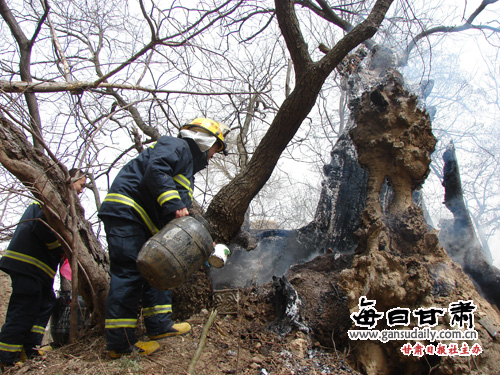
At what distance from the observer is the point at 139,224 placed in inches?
98.6

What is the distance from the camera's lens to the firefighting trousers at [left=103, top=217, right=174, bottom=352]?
2238 millimetres

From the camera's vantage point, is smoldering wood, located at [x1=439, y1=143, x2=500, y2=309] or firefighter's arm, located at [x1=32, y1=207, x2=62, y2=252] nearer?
firefighter's arm, located at [x1=32, y1=207, x2=62, y2=252]

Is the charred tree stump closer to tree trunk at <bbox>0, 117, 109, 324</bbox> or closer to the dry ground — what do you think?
the dry ground

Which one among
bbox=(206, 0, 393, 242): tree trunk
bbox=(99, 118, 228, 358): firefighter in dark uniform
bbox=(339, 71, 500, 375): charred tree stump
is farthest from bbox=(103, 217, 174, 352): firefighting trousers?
bbox=(339, 71, 500, 375): charred tree stump

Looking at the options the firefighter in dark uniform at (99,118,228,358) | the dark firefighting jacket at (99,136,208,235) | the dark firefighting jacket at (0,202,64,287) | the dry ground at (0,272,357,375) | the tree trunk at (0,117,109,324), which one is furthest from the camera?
the dark firefighting jacket at (0,202,64,287)

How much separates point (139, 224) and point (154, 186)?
35cm

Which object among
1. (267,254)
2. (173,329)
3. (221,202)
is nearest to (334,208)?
(267,254)

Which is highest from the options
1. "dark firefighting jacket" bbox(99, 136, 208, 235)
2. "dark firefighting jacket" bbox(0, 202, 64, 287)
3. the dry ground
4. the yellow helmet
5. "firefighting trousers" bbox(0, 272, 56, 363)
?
the yellow helmet

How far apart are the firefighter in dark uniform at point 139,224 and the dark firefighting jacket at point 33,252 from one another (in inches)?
33.9

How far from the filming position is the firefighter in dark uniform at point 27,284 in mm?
2736

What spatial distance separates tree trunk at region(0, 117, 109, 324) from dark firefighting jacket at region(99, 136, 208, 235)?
471 millimetres

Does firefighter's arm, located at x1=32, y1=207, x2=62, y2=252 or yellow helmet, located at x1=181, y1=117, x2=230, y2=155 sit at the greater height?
yellow helmet, located at x1=181, y1=117, x2=230, y2=155

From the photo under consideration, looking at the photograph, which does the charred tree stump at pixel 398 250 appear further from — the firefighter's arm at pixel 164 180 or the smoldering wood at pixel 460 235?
the firefighter's arm at pixel 164 180

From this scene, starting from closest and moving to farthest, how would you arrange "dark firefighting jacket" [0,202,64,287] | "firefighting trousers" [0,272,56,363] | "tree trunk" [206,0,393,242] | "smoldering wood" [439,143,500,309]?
1. "firefighting trousers" [0,272,56,363]
2. "dark firefighting jacket" [0,202,64,287]
3. "tree trunk" [206,0,393,242]
4. "smoldering wood" [439,143,500,309]
